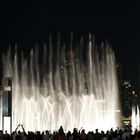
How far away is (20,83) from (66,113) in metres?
6.39

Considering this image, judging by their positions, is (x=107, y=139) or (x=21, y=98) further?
(x=21, y=98)

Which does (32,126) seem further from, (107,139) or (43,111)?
(107,139)

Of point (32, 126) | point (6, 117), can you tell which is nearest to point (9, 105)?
point (6, 117)

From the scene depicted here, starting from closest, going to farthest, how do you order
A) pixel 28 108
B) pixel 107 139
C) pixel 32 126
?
pixel 107 139
pixel 32 126
pixel 28 108

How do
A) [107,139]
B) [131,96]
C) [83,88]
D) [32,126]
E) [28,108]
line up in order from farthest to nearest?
[131,96]
[83,88]
[28,108]
[32,126]
[107,139]

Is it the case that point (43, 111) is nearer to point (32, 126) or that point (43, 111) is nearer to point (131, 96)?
point (32, 126)

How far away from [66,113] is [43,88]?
7102 mm

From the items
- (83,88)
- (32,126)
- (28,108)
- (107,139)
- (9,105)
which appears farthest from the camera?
(83,88)

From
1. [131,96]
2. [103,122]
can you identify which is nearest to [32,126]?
[103,122]

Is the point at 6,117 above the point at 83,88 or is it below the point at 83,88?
below

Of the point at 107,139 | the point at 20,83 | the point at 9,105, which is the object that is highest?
the point at 20,83

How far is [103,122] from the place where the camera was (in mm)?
61062

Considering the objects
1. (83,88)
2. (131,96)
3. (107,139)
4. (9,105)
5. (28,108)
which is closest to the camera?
(107,139)

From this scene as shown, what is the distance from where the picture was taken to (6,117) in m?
35.7
